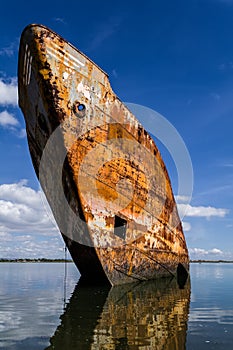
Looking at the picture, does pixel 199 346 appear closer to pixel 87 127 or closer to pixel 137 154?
pixel 87 127

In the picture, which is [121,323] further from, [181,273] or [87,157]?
[181,273]

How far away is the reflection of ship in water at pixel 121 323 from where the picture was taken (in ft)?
10.3

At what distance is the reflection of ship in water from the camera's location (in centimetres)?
315

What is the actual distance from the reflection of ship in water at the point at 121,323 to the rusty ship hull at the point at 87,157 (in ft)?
3.64

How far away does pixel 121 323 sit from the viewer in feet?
13.3

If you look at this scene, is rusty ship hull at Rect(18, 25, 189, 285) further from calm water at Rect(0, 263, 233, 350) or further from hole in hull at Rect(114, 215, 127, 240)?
calm water at Rect(0, 263, 233, 350)

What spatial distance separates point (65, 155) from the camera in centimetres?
666

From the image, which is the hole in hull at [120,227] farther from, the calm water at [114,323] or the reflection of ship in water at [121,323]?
the calm water at [114,323]

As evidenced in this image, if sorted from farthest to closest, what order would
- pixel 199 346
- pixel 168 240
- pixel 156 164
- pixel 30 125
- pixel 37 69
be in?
pixel 168 240 < pixel 156 164 < pixel 30 125 < pixel 37 69 < pixel 199 346

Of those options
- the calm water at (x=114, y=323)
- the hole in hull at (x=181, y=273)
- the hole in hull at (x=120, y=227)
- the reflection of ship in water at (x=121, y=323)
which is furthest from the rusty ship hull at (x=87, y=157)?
the hole in hull at (x=181, y=273)

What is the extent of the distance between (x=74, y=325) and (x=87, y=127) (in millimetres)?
4070

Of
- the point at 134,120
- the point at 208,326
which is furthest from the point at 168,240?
the point at 208,326

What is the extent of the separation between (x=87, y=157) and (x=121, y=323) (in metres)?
3.60

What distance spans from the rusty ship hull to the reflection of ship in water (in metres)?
1.11
